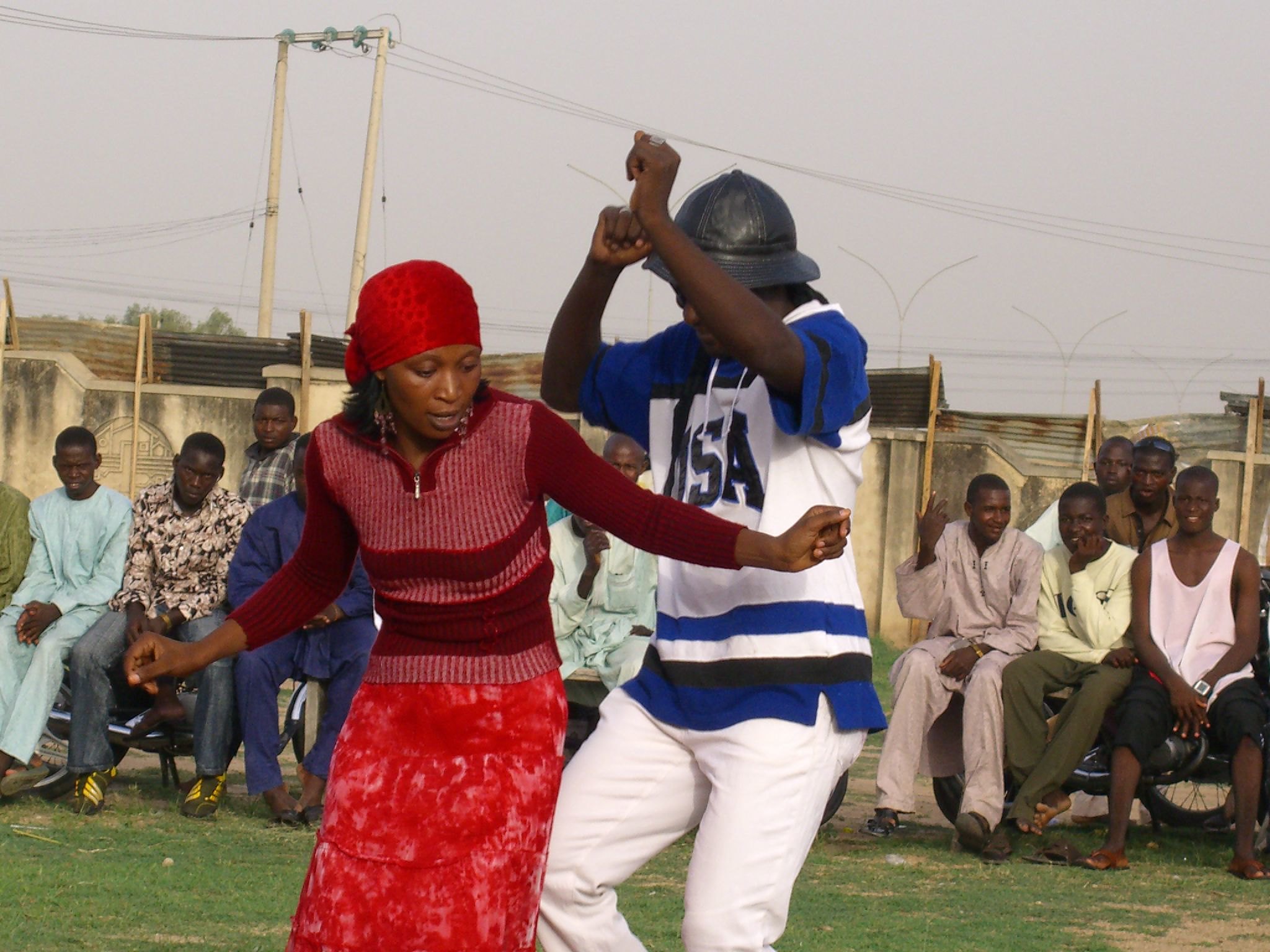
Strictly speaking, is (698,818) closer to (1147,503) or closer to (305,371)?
(1147,503)

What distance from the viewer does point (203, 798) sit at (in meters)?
8.20

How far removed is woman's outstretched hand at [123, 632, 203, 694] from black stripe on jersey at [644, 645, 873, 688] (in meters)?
1.08

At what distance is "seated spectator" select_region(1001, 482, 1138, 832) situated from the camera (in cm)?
812

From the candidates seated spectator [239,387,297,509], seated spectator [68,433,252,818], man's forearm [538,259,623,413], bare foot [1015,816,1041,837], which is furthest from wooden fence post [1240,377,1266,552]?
man's forearm [538,259,623,413]

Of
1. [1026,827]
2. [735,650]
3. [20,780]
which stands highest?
[735,650]

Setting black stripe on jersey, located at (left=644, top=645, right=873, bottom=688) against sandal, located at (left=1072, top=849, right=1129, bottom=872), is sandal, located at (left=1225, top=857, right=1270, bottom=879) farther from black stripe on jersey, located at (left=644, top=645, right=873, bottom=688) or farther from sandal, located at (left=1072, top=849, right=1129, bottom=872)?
black stripe on jersey, located at (left=644, top=645, right=873, bottom=688)

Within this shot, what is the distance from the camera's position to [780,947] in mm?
5750

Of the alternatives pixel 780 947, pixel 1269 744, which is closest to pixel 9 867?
pixel 780 947

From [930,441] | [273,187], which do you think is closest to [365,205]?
[273,187]

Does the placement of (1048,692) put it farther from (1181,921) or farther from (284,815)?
(284,815)

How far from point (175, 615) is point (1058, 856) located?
4652 millimetres

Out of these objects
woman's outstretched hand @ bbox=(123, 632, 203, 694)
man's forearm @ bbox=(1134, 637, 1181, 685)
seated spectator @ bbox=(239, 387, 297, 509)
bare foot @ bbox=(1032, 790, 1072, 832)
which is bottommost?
bare foot @ bbox=(1032, 790, 1072, 832)

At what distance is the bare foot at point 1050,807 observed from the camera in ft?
26.6

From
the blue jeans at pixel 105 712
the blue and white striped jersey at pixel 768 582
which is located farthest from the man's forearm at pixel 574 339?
the blue jeans at pixel 105 712
